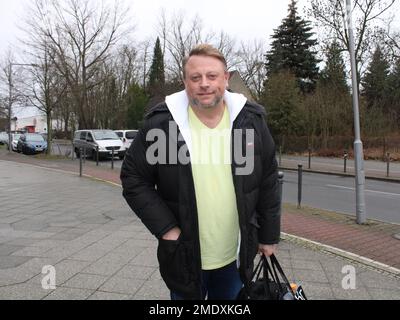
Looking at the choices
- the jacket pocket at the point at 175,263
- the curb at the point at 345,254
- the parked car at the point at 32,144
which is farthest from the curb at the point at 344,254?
the parked car at the point at 32,144

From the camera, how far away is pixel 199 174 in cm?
248

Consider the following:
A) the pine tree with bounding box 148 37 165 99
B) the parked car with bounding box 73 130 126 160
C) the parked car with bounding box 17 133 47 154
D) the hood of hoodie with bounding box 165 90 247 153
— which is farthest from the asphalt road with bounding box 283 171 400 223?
the pine tree with bounding box 148 37 165 99

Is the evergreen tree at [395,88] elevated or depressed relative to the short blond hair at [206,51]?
elevated

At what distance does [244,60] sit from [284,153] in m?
26.1

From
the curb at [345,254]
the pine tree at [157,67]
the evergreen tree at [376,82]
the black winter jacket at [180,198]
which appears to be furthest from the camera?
the pine tree at [157,67]

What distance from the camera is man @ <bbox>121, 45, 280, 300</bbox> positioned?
8.11ft

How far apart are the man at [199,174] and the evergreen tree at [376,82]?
128ft

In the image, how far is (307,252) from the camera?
5.83 metres

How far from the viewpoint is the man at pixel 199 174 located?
8.11 ft

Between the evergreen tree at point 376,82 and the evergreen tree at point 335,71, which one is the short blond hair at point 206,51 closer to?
the evergreen tree at point 335,71

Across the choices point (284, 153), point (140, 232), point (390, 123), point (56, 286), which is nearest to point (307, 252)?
point (140, 232)

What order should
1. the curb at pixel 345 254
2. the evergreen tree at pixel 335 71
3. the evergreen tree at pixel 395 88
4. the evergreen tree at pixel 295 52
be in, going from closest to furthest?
the curb at pixel 345 254 < the evergreen tree at pixel 335 71 < the evergreen tree at pixel 395 88 < the evergreen tree at pixel 295 52

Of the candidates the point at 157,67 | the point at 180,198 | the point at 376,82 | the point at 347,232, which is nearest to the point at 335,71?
the point at 376,82

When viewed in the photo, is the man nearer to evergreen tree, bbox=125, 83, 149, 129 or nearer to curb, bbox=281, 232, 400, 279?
curb, bbox=281, 232, 400, 279
